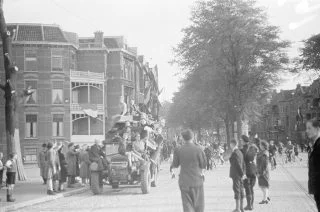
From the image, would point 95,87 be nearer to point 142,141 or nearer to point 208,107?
point 208,107

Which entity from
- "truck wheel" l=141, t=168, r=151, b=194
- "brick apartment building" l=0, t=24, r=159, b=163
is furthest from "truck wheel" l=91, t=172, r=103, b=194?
"brick apartment building" l=0, t=24, r=159, b=163

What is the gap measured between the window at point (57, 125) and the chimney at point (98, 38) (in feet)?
33.2

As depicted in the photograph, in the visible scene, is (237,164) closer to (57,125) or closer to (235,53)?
(235,53)

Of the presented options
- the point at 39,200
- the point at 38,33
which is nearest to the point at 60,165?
the point at 39,200

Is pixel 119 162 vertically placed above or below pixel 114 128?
below

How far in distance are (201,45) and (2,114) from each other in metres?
19.0

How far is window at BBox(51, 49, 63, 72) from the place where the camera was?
155ft

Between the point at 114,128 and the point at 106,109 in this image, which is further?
the point at 106,109

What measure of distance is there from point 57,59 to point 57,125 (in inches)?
242

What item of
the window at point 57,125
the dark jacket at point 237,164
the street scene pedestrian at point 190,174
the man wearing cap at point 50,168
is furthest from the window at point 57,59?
the street scene pedestrian at point 190,174

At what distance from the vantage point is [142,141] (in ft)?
61.0

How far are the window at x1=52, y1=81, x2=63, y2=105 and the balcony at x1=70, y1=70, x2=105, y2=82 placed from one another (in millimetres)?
1474

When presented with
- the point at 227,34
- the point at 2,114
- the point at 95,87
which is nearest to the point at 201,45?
the point at 227,34

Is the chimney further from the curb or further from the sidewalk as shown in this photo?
the curb
